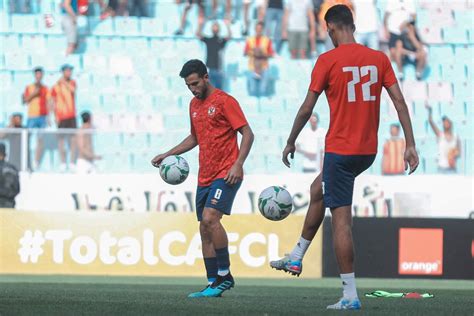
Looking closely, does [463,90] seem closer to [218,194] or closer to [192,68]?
[218,194]

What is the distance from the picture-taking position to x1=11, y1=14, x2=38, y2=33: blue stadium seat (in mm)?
24797

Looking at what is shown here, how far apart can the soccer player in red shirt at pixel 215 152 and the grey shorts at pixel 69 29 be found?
14.5m

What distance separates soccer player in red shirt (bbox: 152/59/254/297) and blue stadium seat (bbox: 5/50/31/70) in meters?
14.3

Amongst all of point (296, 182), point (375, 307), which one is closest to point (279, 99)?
point (296, 182)

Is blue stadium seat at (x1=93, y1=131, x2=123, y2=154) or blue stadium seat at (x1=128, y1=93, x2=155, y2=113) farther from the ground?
blue stadium seat at (x1=128, y1=93, x2=155, y2=113)

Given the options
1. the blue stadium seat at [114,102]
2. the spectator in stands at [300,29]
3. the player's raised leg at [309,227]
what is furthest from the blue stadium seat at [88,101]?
the player's raised leg at [309,227]

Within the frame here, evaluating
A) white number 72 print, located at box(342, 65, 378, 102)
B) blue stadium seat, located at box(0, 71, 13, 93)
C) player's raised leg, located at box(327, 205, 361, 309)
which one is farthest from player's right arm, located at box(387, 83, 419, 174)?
blue stadium seat, located at box(0, 71, 13, 93)

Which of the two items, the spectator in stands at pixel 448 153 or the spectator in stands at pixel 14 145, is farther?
the spectator in stands at pixel 448 153

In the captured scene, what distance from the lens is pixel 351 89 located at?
8.50 meters

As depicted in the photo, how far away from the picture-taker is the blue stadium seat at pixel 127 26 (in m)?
25.1

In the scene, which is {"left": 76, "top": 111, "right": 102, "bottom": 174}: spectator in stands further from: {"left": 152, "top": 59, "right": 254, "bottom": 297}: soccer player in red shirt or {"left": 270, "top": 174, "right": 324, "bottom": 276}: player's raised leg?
{"left": 270, "top": 174, "right": 324, "bottom": 276}: player's raised leg

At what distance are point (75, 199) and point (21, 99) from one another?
5483mm

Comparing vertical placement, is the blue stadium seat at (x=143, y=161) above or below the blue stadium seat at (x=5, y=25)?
below

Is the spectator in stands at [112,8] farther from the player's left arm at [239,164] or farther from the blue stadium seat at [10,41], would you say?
the player's left arm at [239,164]
